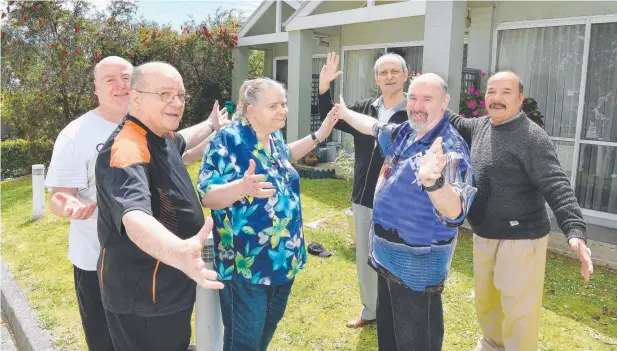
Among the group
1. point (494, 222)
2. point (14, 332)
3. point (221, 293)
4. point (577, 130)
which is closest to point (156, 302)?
point (221, 293)

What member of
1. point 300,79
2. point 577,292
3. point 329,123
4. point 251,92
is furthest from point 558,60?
point 251,92

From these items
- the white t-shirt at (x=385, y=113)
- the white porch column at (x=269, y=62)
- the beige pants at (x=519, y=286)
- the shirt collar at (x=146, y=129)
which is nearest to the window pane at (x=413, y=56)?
the white porch column at (x=269, y=62)

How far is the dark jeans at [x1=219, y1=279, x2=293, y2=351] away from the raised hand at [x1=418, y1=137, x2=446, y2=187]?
1037 millimetres

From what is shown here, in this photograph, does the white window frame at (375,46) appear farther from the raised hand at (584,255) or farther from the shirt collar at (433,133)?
the raised hand at (584,255)

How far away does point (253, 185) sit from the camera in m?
2.02

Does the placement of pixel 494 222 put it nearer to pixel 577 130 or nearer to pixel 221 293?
pixel 221 293

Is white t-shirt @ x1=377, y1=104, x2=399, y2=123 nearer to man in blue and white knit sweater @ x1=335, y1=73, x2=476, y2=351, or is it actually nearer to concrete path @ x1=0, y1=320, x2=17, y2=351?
man in blue and white knit sweater @ x1=335, y1=73, x2=476, y2=351

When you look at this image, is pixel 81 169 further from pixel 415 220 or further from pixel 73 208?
pixel 415 220

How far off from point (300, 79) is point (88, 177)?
26.0 ft

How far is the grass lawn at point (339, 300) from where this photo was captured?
3.44 m

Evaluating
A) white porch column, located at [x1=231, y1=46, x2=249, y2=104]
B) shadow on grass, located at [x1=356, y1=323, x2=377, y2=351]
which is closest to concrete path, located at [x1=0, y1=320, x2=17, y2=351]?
shadow on grass, located at [x1=356, y1=323, x2=377, y2=351]

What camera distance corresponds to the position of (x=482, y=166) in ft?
9.02

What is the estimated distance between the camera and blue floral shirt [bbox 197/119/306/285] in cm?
225

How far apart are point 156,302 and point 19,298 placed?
10.8ft
